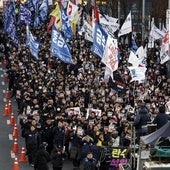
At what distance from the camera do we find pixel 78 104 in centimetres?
2548

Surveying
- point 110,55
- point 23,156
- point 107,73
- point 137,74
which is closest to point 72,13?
point 107,73

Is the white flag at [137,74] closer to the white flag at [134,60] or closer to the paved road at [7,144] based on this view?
the white flag at [134,60]

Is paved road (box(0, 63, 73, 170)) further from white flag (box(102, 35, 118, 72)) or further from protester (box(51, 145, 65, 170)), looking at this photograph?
white flag (box(102, 35, 118, 72))

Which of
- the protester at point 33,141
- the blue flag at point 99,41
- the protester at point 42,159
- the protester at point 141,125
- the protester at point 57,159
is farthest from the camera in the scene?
the blue flag at point 99,41

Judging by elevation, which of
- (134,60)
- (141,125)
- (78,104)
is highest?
(134,60)

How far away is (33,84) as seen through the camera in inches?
1176

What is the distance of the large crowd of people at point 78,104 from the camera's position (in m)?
20.0

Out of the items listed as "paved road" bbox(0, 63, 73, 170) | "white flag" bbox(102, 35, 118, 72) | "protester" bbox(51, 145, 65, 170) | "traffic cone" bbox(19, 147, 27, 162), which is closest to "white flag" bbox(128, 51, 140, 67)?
"white flag" bbox(102, 35, 118, 72)

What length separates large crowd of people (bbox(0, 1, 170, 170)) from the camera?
20.0m

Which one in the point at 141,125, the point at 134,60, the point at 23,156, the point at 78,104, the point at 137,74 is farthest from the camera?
the point at 134,60

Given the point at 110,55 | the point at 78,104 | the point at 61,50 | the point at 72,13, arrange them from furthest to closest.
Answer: the point at 72,13
the point at 61,50
the point at 110,55
the point at 78,104

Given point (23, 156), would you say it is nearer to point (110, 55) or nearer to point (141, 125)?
point (110, 55)

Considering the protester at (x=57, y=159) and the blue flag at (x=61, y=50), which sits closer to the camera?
the protester at (x=57, y=159)

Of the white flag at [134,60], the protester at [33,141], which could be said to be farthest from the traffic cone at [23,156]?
the white flag at [134,60]
